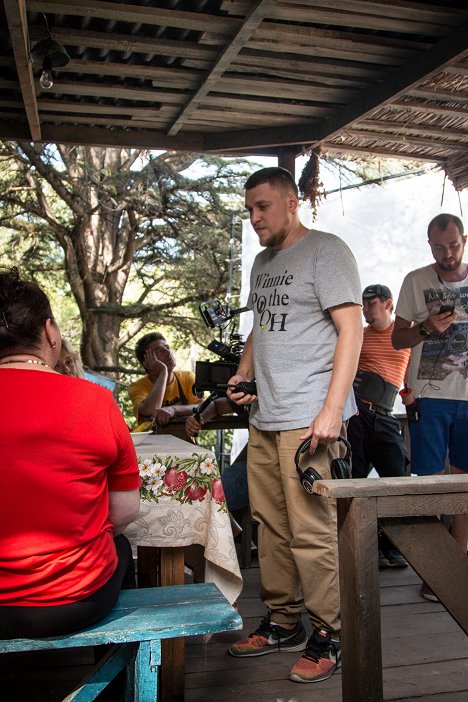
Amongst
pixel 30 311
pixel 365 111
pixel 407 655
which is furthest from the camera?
pixel 365 111

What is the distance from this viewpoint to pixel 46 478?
1.59 metres

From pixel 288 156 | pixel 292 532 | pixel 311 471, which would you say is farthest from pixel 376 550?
pixel 288 156

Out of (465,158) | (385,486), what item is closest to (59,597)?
(385,486)

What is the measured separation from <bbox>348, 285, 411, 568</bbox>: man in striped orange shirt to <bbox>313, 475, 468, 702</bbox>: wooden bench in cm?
195

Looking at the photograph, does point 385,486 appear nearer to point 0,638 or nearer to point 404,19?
point 0,638

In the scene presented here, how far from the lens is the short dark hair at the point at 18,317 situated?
1696mm

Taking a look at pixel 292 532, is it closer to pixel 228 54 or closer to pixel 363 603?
pixel 363 603

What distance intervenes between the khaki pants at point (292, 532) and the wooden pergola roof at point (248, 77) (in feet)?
5.03

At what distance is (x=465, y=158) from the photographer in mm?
4066

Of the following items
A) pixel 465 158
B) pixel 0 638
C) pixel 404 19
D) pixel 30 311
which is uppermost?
pixel 404 19

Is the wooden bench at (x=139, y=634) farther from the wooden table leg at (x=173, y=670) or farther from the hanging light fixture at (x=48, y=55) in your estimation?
the hanging light fixture at (x=48, y=55)

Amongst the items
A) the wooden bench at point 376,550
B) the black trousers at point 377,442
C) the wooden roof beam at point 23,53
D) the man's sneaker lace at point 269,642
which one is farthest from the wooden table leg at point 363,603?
the black trousers at point 377,442

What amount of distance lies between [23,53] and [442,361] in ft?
6.67

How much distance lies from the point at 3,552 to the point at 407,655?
163 cm
